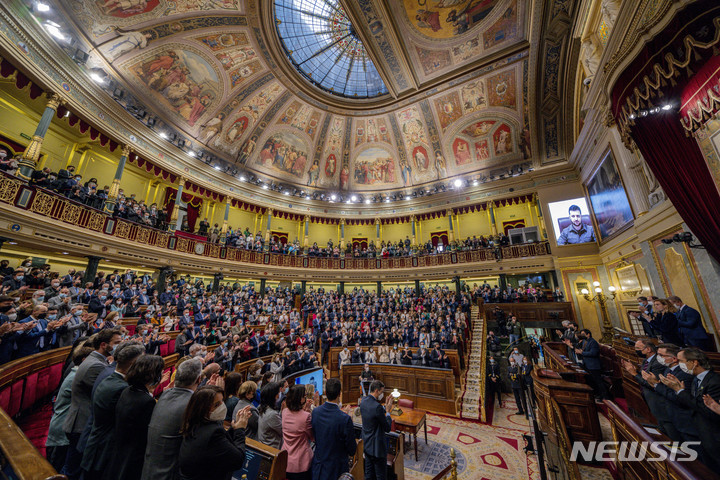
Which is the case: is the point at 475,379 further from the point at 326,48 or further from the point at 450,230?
the point at 326,48

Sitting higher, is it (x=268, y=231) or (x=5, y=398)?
(x=268, y=231)

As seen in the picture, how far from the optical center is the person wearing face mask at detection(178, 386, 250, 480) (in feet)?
5.17

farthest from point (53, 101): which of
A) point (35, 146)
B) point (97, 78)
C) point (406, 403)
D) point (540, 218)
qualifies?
point (540, 218)

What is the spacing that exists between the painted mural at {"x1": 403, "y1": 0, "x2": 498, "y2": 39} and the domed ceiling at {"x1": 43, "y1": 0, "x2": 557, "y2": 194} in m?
0.05

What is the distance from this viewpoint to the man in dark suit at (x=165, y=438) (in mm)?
1707

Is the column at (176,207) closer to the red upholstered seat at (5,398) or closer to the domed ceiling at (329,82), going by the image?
the domed ceiling at (329,82)

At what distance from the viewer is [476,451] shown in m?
5.54

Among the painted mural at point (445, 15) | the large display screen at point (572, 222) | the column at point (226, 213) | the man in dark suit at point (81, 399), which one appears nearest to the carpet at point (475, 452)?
the man in dark suit at point (81, 399)

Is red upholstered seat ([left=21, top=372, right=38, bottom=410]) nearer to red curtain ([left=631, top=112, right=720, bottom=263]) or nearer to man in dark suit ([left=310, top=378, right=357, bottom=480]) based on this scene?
man in dark suit ([left=310, top=378, right=357, bottom=480])

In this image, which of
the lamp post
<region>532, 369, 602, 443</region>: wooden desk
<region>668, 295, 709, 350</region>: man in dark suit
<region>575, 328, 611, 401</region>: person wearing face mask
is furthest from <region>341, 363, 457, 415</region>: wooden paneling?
the lamp post

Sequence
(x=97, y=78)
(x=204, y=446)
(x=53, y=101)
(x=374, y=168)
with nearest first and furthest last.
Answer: (x=204, y=446), (x=53, y=101), (x=97, y=78), (x=374, y=168)

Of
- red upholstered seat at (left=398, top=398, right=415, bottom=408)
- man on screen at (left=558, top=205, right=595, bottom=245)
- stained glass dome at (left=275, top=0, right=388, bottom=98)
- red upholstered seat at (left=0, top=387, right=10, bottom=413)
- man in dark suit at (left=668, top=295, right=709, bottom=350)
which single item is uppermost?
stained glass dome at (left=275, top=0, right=388, bottom=98)

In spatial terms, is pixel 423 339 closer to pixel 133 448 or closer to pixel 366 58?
pixel 133 448

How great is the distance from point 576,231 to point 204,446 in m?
15.4
